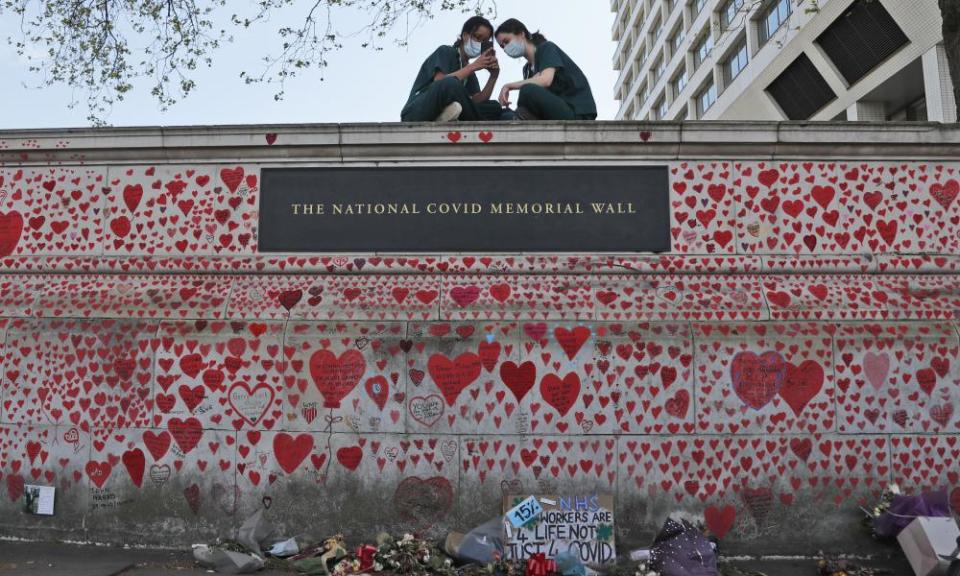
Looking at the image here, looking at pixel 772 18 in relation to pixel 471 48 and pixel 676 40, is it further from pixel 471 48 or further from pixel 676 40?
pixel 471 48

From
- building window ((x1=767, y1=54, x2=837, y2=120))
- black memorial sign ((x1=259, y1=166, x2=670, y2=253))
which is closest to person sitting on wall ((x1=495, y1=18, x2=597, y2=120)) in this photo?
black memorial sign ((x1=259, y1=166, x2=670, y2=253))

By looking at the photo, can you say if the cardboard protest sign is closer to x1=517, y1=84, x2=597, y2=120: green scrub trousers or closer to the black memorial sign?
the black memorial sign

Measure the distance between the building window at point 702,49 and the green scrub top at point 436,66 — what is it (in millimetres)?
A: 34347

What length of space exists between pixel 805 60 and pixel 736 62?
316 inches

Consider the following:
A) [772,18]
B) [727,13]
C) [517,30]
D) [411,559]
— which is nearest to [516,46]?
[517,30]

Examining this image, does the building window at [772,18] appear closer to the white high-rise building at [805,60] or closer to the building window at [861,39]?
the white high-rise building at [805,60]

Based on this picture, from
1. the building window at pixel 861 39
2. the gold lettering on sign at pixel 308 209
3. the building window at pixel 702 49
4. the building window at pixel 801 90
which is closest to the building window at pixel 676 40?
the building window at pixel 702 49

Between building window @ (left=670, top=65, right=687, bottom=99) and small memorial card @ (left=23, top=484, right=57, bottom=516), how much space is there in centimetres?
4245

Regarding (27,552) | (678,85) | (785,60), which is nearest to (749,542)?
(27,552)

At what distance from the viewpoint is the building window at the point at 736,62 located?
3191 centimetres

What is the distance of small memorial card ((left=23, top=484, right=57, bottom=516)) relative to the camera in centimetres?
510

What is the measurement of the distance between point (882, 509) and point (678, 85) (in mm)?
43434

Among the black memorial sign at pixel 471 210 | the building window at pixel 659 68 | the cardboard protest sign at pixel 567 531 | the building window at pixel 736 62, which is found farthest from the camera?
the building window at pixel 659 68

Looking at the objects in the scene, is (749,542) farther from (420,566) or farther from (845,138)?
(845,138)
